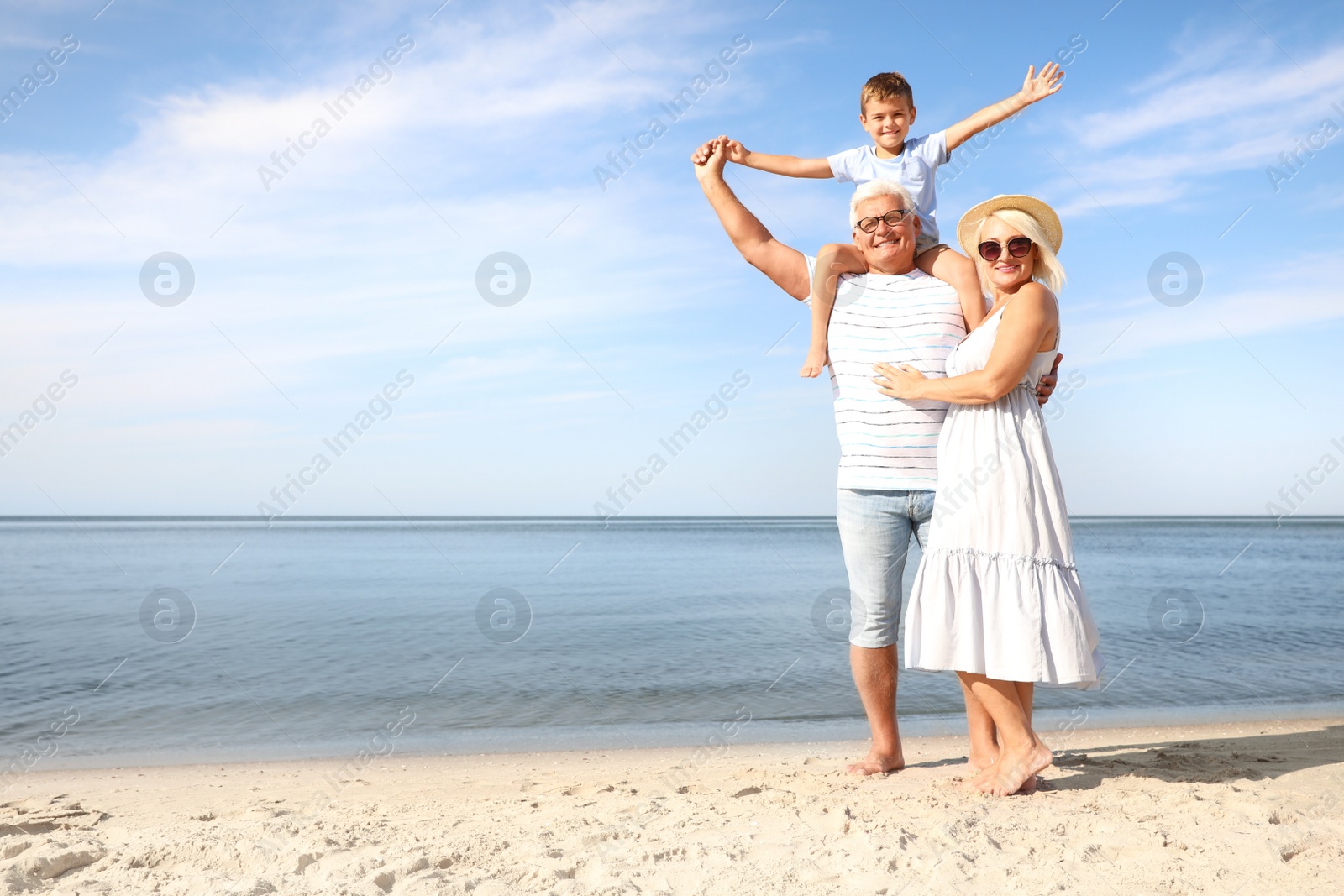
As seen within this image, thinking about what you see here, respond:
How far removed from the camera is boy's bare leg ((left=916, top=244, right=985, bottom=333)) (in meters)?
3.14

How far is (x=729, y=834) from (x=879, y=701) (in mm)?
923

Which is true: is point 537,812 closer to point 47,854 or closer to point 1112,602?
point 47,854

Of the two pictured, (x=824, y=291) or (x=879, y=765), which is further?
(x=879, y=765)

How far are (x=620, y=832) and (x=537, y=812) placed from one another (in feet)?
1.53

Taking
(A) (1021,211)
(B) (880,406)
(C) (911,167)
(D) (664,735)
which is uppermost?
(C) (911,167)

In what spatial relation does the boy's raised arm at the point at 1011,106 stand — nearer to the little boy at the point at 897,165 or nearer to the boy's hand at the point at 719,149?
the little boy at the point at 897,165

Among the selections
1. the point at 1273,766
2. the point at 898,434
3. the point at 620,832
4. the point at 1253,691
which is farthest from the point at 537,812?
the point at 1253,691

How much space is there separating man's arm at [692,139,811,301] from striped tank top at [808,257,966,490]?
0.62ft

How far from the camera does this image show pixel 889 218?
10.4 ft

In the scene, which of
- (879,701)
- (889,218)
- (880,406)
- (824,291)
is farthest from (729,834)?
(889,218)

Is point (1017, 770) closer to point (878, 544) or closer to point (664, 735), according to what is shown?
point (878, 544)

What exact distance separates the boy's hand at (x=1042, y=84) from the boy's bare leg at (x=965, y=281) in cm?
79

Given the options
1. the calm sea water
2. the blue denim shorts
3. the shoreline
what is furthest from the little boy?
the calm sea water

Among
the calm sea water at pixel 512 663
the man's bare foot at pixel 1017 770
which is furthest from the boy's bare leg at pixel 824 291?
the calm sea water at pixel 512 663
